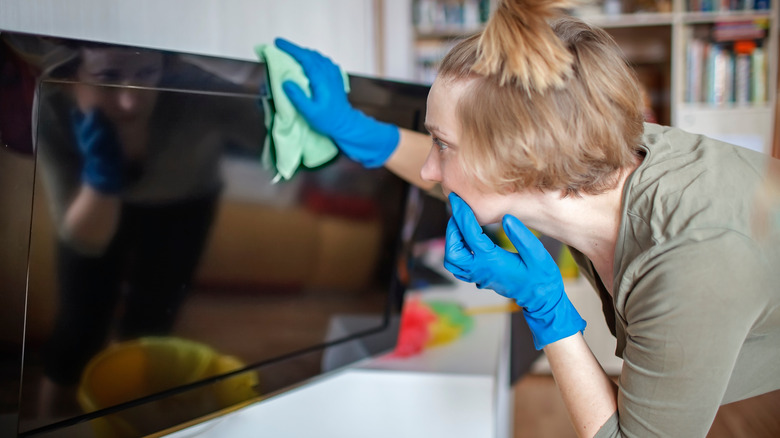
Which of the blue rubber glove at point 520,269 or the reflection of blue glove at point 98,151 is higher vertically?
the reflection of blue glove at point 98,151

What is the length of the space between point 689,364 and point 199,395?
663 mm

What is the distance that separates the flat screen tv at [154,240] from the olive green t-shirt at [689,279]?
19.6 inches

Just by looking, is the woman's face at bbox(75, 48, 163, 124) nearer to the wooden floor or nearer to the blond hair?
the blond hair

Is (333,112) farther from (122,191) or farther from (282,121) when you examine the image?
(122,191)

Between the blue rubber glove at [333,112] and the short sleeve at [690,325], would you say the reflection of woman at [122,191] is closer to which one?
the blue rubber glove at [333,112]

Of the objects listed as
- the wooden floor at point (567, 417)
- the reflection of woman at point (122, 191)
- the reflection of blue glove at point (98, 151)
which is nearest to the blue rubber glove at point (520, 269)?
the reflection of woman at point (122, 191)

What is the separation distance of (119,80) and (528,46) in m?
0.47

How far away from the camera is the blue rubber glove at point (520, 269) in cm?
90

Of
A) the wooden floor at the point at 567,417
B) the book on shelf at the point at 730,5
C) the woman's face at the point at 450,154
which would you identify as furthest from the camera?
the book on shelf at the point at 730,5

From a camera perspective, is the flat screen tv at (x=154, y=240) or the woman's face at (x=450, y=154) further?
the woman's face at (x=450, y=154)

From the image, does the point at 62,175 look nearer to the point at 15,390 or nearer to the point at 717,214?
the point at 15,390

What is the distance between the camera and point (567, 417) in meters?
2.62

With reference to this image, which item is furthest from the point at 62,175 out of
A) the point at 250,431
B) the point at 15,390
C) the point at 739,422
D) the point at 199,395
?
the point at 739,422

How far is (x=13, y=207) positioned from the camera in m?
0.62
